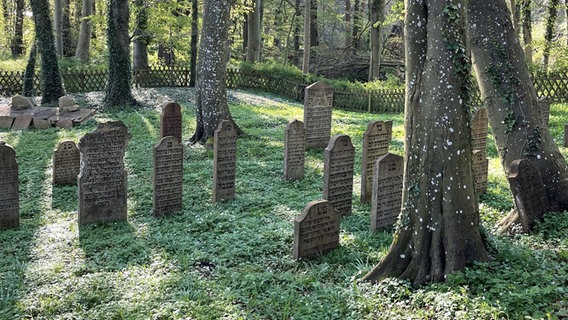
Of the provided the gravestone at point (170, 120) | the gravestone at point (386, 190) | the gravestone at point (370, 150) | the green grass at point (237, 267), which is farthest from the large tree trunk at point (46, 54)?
the gravestone at point (386, 190)

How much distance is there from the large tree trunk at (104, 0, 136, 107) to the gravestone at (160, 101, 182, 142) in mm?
6715

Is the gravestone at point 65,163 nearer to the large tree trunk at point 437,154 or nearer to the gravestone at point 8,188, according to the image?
the gravestone at point 8,188

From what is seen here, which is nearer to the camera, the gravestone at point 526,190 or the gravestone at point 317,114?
the gravestone at point 526,190

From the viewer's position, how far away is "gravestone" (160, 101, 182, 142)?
1253 centimetres

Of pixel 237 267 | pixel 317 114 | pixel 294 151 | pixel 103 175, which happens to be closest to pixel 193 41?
pixel 317 114

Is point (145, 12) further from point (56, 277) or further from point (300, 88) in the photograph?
point (56, 277)

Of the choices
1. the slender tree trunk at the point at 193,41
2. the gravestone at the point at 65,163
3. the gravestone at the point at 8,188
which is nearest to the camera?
the gravestone at the point at 8,188

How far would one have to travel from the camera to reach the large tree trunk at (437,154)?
527cm

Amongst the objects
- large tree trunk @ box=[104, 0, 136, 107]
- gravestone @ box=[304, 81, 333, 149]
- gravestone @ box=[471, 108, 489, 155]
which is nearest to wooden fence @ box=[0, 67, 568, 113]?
large tree trunk @ box=[104, 0, 136, 107]

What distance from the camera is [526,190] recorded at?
6.52 m

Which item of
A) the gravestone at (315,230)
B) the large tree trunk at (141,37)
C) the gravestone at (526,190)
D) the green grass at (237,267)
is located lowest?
the green grass at (237,267)

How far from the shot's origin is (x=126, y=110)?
18.3m

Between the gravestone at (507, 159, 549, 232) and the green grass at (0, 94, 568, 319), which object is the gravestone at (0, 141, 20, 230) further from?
the gravestone at (507, 159, 549, 232)

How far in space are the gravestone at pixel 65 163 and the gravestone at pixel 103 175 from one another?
92.5 inches
